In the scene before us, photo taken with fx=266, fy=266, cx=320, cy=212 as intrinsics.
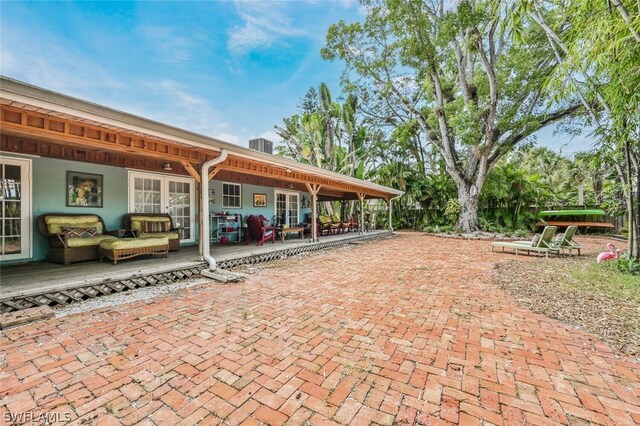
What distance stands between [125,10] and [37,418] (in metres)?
9.50

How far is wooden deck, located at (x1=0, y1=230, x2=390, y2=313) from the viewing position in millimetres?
3430

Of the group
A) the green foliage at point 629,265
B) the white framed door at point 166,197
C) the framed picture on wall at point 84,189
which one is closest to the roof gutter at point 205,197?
the white framed door at point 166,197

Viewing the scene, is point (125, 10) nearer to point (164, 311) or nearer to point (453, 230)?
point (164, 311)

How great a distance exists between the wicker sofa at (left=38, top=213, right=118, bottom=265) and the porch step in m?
1.99

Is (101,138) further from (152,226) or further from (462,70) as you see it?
→ (462,70)

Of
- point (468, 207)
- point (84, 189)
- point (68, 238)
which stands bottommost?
point (68, 238)

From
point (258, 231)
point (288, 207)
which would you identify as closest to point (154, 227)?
point (258, 231)

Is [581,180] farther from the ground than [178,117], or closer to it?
closer to it

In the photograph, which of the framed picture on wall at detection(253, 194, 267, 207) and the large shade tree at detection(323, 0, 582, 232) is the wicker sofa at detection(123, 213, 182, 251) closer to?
the framed picture on wall at detection(253, 194, 267, 207)

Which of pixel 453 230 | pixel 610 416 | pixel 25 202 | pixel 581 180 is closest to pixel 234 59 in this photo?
pixel 25 202

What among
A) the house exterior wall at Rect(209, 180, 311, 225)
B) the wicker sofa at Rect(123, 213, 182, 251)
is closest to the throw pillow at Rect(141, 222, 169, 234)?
the wicker sofa at Rect(123, 213, 182, 251)

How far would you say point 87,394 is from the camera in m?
1.93

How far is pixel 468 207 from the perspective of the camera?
13500 mm

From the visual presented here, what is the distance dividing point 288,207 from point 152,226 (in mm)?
6004
